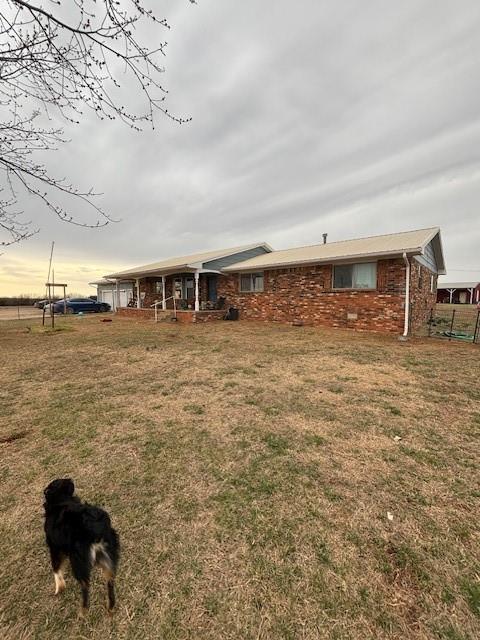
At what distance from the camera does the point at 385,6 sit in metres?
4.72

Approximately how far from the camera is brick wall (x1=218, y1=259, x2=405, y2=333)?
10547 millimetres

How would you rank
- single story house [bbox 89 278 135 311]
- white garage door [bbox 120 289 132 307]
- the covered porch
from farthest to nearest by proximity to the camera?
white garage door [bbox 120 289 132 307] → single story house [bbox 89 278 135 311] → the covered porch

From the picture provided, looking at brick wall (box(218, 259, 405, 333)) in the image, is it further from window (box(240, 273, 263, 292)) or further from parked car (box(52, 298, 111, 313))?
parked car (box(52, 298, 111, 313))

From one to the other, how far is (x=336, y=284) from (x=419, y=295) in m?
3.75

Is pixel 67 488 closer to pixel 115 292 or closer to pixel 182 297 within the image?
pixel 182 297

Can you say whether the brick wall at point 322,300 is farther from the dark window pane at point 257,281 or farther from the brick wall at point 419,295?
the brick wall at point 419,295

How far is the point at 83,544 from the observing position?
1437 mm

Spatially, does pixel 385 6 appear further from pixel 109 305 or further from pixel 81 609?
pixel 109 305

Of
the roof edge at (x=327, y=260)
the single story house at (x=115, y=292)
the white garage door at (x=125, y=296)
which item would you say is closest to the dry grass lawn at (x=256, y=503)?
the roof edge at (x=327, y=260)

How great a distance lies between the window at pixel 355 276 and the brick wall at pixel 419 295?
4.37 ft

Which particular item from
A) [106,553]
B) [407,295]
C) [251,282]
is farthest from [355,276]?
[106,553]

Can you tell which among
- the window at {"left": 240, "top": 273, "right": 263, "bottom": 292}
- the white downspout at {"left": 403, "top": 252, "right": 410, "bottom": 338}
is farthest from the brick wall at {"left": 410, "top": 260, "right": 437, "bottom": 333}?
the window at {"left": 240, "top": 273, "right": 263, "bottom": 292}

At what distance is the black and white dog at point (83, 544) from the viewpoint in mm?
1427

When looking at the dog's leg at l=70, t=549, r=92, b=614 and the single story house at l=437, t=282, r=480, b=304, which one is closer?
the dog's leg at l=70, t=549, r=92, b=614
